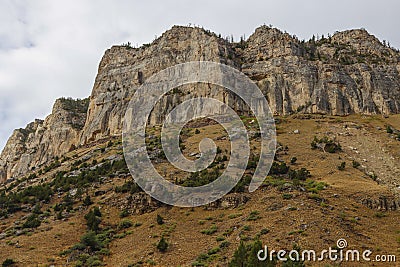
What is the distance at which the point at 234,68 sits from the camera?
70.8 metres

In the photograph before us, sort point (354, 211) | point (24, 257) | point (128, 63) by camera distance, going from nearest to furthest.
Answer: point (24, 257) < point (354, 211) < point (128, 63)

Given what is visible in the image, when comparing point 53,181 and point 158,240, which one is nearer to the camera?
point 158,240

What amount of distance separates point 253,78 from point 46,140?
41.2m

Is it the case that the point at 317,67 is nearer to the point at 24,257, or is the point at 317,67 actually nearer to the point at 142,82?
the point at 142,82

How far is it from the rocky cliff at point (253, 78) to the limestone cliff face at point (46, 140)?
0.67 feet

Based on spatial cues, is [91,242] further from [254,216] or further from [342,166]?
[342,166]

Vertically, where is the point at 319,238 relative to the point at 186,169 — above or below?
below

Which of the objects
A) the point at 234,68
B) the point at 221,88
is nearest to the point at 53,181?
the point at 221,88

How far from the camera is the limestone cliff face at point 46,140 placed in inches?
3142

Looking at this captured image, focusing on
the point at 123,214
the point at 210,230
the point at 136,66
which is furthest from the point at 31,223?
the point at 136,66

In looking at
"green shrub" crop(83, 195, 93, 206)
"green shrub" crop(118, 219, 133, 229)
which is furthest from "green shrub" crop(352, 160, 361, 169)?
"green shrub" crop(83, 195, 93, 206)

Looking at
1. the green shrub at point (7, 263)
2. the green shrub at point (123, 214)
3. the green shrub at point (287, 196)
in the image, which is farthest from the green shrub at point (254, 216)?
the green shrub at point (7, 263)

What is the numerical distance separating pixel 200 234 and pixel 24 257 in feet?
37.3

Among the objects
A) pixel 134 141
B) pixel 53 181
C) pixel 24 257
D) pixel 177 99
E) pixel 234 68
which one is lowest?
pixel 24 257
